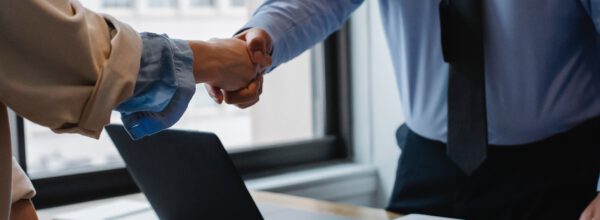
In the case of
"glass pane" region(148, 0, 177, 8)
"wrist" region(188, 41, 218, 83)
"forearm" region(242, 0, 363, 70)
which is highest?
"wrist" region(188, 41, 218, 83)

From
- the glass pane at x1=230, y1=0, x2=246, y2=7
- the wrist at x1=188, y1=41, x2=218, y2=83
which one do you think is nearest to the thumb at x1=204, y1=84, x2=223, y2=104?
the wrist at x1=188, y1=41, x2=218, y2=83

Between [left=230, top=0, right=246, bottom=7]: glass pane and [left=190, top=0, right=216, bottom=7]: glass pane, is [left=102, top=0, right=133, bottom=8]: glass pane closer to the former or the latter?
[left=190, top=0, right=216, bottom=7]: glass pane

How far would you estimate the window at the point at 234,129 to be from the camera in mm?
1869

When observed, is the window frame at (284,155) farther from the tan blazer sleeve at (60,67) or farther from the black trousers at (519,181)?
the tan blazer sleeve at (60,67)

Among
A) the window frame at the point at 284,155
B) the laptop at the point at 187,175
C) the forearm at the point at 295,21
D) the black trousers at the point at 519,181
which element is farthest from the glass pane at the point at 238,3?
the laptop at the point at 187,175

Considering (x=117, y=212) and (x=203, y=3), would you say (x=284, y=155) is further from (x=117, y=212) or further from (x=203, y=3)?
(x=117, y=212)

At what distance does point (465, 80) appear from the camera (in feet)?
4.33

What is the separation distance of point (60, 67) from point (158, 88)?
15 centimetres

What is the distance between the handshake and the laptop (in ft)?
0.33

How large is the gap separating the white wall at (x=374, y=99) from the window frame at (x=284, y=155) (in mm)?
A: 40

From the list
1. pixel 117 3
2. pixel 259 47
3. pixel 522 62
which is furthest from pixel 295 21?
pixel 117 3

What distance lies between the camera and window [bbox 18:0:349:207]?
6.13 ft

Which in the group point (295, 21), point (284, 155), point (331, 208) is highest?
point (295, 21)

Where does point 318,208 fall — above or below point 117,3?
below
